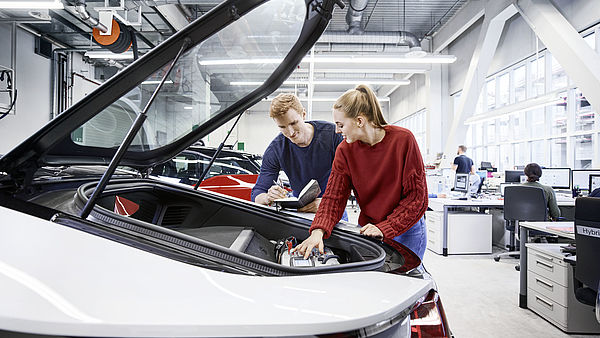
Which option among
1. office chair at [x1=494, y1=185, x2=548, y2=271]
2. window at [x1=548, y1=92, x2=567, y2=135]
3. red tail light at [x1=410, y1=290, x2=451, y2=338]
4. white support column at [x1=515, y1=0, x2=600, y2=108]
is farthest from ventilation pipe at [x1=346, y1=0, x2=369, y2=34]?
red tail light at [x1=410, y1=290, x2=451, y2=338]

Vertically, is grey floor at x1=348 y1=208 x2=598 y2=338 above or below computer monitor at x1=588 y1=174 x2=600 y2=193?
below

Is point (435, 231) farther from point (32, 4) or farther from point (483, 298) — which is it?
point (32, 4)

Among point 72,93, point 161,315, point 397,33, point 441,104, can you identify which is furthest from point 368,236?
point 441,104

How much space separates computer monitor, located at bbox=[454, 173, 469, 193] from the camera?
6.00 m

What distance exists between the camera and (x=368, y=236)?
130 cm

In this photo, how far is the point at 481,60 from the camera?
9.38 meters

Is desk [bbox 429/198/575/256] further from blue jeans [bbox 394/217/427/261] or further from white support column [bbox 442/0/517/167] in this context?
white support column [bbox 442/0/517/167]

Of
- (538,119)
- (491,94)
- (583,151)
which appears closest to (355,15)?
(491,94)

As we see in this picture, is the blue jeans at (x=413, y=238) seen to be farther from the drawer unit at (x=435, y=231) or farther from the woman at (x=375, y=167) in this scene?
the drawer unit at (x=435, y=231)

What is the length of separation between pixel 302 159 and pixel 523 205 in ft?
12.1

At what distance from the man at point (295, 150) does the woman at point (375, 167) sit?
16.6 inches

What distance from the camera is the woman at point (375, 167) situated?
4.84ft

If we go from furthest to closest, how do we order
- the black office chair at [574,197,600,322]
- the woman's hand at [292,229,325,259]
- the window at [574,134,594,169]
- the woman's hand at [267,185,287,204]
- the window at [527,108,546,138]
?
the window at [527,108,546,138], the window at [574,134,594,169], the black office chair at [574,197,600,322], the woman's hand at [267,185,287,204], the woman's hand at [292,229,325,259]

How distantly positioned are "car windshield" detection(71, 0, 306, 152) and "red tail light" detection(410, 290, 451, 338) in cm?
79
